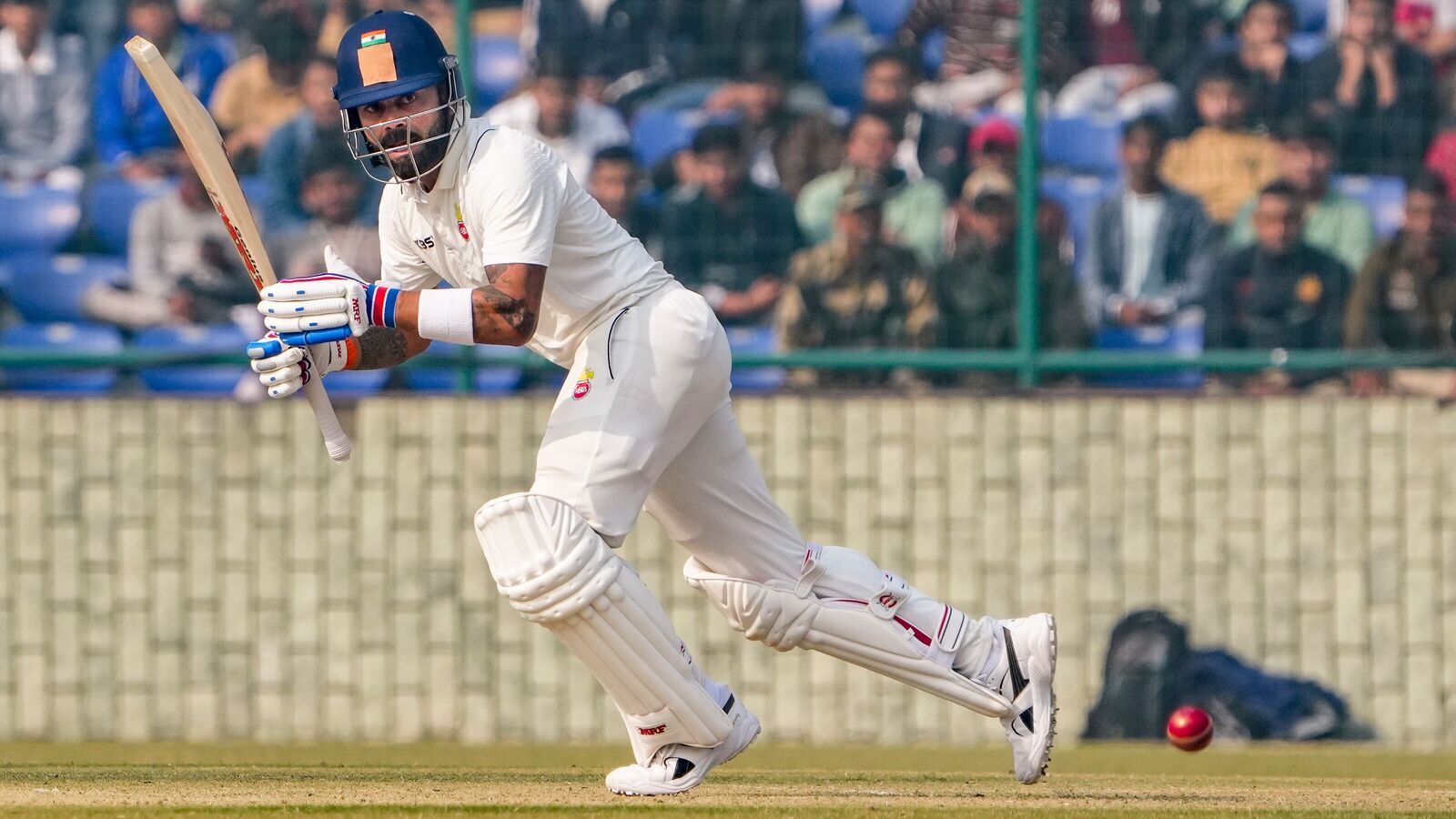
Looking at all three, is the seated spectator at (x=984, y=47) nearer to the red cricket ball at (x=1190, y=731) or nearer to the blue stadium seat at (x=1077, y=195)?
the blue stadium seat at (x=1077, y=195)

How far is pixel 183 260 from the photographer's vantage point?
8594mm

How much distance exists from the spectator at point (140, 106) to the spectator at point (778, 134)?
2.06 metres

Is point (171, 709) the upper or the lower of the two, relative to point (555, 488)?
lower

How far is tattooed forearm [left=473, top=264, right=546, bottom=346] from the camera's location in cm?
521

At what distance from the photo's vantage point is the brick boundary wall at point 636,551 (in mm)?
8422

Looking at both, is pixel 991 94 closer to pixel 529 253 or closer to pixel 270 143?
pixel 270 143

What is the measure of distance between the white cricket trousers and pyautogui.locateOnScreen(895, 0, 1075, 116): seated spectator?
3.18 metres

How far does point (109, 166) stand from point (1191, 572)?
4.60 m

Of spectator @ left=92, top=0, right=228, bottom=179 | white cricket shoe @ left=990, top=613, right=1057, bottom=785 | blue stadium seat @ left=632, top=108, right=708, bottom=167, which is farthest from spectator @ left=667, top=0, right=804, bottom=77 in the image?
white cricket shoe @ left=990, top=613, right=1057, bottom=785

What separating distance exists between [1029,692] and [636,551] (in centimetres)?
287

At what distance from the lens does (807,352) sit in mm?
8539

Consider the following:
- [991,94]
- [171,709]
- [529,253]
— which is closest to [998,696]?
[529,253]

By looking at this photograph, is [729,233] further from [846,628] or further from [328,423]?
[328,423]

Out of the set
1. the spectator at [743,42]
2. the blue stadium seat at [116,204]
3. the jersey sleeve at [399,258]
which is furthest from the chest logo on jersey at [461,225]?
the blue stadium seat at [116,204]
